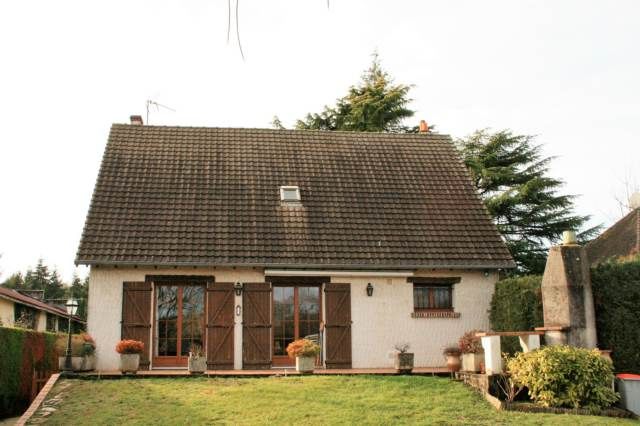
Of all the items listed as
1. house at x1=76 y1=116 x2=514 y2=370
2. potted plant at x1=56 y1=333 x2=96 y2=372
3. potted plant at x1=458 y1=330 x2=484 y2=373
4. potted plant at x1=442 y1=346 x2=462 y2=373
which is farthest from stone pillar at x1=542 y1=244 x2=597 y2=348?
potted plant at x1=56 y1=333 x2=96 y2=372

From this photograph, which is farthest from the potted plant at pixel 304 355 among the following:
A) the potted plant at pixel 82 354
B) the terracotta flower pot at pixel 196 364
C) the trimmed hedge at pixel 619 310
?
the trimmed hedge at pixel 619 310

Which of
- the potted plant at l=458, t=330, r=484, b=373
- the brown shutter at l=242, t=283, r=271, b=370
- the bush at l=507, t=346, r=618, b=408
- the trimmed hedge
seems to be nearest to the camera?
the bush at l=507, t=346, r=618, b=408

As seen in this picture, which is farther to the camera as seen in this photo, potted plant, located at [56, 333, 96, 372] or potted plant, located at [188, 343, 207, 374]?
potted plant, located at [56, 333, 96, 372]

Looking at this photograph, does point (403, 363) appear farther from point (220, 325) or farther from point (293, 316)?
point (220, 325)

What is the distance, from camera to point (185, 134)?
21.4 m

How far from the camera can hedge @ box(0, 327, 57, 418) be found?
50.0 ft

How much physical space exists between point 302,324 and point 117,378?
4.56 metres

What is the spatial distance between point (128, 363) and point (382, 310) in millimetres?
6052

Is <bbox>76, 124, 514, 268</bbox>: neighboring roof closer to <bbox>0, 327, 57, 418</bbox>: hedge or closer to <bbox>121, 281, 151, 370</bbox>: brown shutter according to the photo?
<bbox>121, 281, 151, 370</bbox>: brown shutter

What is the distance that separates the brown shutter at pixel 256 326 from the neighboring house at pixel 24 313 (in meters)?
11.4

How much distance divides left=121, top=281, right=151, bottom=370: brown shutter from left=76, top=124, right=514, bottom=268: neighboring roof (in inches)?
26.6

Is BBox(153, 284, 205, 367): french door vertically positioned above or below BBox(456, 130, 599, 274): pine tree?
below

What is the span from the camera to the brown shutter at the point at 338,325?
16.8 m

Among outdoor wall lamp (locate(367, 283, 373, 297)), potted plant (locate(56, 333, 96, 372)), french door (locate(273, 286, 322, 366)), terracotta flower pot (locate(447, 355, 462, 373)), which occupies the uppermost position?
outdoor wall lamp (locate(367, 283, 373, 297))
